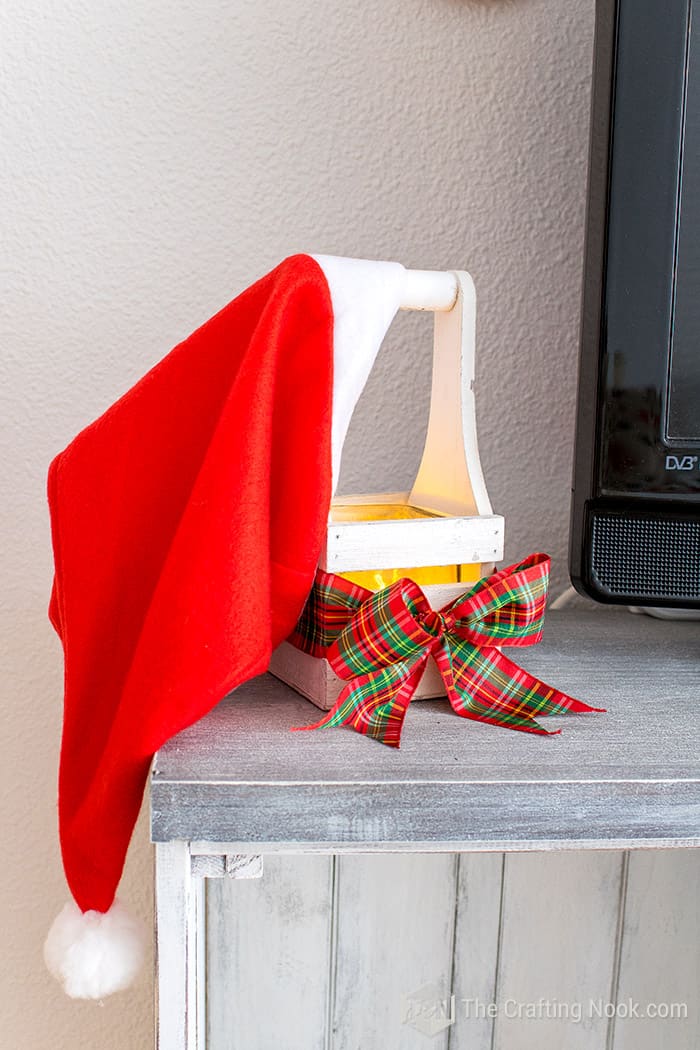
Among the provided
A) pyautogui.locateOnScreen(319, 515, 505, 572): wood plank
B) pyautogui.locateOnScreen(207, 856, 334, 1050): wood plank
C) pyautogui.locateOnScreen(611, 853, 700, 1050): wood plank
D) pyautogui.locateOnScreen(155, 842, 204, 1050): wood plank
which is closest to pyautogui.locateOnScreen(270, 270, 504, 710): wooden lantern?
pyautogui.locateOnScreen(319, 515, 505, 572): wood plank

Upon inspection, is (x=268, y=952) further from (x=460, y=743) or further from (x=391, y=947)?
(x=460, y=743)

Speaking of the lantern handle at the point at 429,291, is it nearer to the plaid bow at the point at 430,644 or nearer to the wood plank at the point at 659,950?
the plaid bow at the point at 430,644

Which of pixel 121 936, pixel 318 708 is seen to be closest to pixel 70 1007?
pixel 121 936

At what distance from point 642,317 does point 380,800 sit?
12.8 inches

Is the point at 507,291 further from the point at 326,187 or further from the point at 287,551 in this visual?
the point at 287,551

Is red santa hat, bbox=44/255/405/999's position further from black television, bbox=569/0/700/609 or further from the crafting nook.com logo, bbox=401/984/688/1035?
the crafting nook.com logo, bbox=401/984/688/1035

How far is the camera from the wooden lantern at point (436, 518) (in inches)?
Answer: 21.5

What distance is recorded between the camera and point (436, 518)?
0.57m

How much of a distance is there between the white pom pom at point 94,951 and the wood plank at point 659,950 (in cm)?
47

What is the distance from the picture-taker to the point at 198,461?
1.78 feet

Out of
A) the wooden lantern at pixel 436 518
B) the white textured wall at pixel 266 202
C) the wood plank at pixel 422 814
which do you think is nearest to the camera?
the wood plank at pixel 422 814

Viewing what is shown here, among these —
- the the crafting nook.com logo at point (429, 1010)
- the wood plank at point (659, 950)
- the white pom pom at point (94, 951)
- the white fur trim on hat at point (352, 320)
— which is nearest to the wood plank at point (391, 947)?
the the crafting nook.com logo at point (429, 1010)

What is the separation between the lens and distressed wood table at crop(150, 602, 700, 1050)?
1.46ft

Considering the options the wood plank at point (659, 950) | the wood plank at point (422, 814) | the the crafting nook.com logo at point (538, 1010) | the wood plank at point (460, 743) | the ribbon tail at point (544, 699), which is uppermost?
the ribbon tail at point (544, 699)
